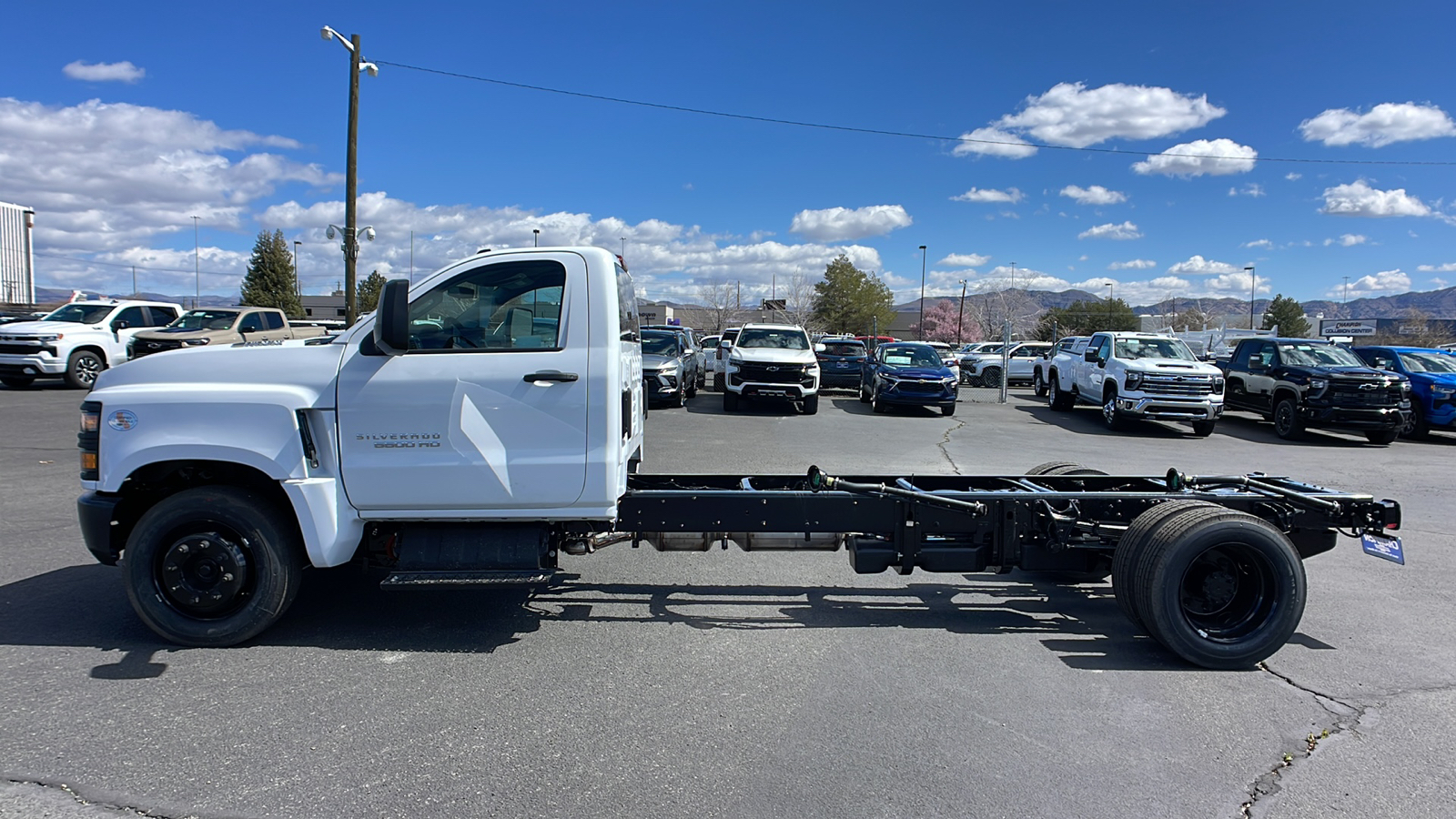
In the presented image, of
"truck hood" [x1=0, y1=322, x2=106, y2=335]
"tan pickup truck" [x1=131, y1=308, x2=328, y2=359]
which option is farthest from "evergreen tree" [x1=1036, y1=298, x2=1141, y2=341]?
"truck hood" [x1=0, y1=322, x2=106, y2=335]

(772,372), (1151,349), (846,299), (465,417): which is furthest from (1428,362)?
(846,299)

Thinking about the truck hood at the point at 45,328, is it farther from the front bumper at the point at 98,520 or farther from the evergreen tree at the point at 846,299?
the evergreen tree at the point at 846,299

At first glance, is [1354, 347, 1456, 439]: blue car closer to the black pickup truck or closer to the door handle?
the black pickup truck

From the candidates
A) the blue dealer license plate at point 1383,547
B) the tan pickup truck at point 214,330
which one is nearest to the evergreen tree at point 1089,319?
the tan pickup truck at point 214,330

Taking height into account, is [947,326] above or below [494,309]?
above

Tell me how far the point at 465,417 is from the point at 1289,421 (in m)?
16.4

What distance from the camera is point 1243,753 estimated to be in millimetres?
3523

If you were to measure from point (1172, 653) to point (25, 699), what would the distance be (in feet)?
18.4

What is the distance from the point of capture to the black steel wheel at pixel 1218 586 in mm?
4359

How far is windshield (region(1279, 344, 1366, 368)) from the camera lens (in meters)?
15.9

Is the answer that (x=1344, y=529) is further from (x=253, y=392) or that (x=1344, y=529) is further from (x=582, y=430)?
(x=253, y=392)

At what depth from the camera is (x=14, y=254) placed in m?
91.6

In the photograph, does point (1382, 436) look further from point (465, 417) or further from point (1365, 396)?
point (465, 417)

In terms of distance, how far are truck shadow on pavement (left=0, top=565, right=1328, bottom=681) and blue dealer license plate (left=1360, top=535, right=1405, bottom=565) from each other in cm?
63
